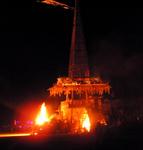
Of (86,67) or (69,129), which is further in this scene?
(86,67)

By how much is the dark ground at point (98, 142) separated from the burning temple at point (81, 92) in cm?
824

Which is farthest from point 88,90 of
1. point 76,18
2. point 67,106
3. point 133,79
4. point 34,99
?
point 34,99

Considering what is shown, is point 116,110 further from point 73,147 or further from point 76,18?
point 73,147

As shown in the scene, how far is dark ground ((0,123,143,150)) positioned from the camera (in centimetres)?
1670

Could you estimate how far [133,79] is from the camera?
37812 mm

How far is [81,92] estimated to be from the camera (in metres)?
30.3

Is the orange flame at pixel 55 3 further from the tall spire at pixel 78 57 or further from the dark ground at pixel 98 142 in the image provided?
the dark ground at pixel 98 142

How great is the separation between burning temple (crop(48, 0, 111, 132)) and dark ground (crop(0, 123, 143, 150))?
8.24m

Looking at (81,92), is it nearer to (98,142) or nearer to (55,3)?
(55,3)

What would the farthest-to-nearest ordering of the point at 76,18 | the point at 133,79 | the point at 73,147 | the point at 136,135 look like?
the point at 133,79 < the point at 76,18 < the point at 136,135 < the point at 73,147

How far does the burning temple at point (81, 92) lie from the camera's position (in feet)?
95.6

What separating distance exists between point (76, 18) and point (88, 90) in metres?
6.72

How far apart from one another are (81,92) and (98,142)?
12.8m

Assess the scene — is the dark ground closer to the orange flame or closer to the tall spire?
the tall spire
